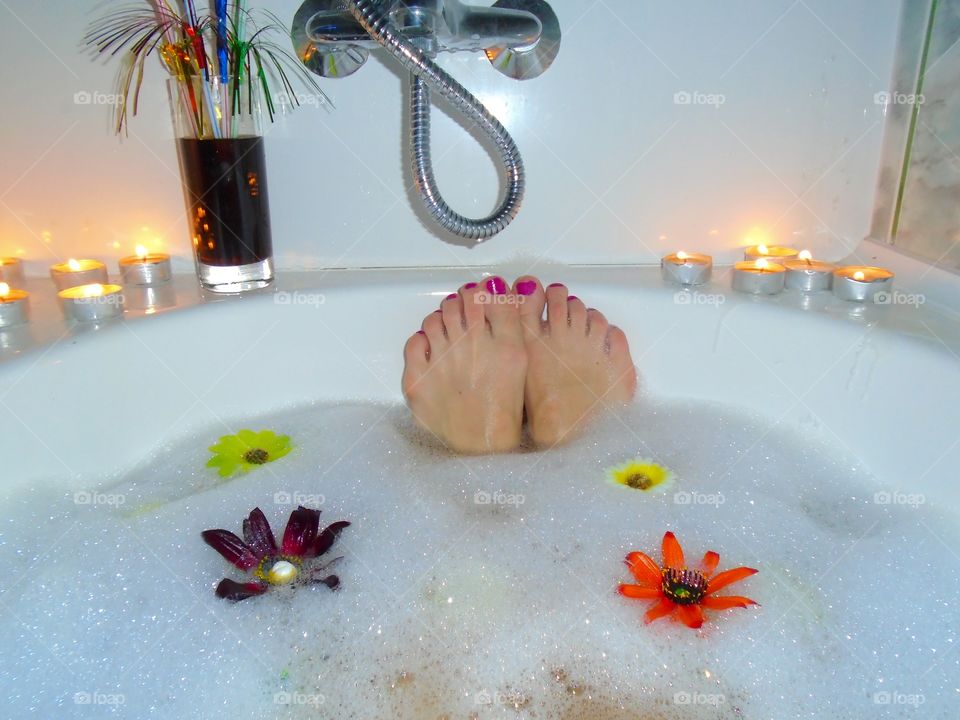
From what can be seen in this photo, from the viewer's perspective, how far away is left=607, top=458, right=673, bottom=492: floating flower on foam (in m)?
0.92

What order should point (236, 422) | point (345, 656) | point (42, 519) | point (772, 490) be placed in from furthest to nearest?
point (236, 422), point (772, 490), point (42, 519), point (345, 656)

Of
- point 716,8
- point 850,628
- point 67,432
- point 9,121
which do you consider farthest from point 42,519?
point 716,8

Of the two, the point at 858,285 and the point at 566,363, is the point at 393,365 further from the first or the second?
the point at 858,285

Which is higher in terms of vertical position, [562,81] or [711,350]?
[562,81]

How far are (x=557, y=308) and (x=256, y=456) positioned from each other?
1.69 ft

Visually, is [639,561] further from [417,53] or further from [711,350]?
[417,53]

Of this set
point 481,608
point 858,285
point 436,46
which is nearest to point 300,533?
point 481,608

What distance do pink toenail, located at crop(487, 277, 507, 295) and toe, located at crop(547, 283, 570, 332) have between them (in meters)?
0.08

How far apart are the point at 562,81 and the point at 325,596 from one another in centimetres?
86

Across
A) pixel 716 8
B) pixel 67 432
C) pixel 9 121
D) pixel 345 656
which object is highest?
pixel 716 8

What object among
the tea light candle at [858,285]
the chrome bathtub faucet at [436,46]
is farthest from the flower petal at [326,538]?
the tea light candle at [858,285]

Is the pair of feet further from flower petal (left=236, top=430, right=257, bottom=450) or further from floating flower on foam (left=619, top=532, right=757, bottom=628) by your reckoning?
floating flower on foam (left=619, top=532, right=757, bottom=628)

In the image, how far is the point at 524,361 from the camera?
3.69 ft

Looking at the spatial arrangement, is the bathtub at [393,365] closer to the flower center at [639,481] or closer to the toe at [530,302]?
the toe at [530,302]
